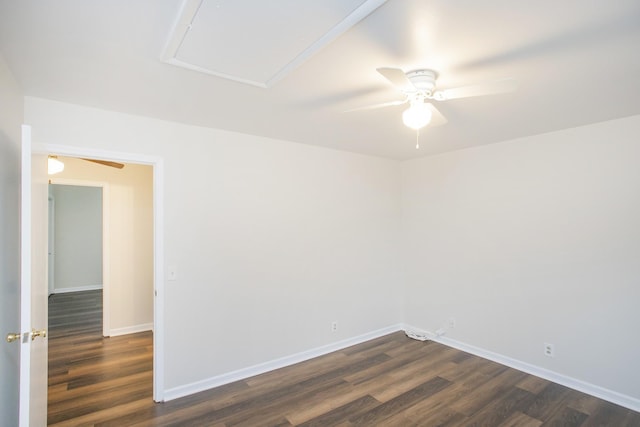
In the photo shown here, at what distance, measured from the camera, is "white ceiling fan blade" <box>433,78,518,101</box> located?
168cm

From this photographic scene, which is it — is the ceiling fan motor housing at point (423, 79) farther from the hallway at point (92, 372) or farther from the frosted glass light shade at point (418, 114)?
the hallway at point (92, 372)

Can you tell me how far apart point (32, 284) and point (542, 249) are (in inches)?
161

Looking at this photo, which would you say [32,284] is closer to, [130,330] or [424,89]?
[424,89]

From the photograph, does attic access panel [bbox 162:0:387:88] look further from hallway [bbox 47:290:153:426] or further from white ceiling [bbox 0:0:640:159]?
hallway [bbox 47:290:153:426]

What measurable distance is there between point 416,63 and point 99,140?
7.88 ft

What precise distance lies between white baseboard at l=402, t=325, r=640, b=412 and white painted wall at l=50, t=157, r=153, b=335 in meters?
3.87

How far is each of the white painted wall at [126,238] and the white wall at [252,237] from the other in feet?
7.47

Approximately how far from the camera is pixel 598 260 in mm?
3000

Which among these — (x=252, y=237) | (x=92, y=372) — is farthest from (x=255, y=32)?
(x=92, y=372)

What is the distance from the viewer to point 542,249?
11.0 feet

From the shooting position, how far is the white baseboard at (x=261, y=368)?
295 cm

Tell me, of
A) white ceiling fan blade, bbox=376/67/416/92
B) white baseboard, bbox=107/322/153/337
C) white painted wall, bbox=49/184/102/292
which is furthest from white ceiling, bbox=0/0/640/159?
white painted wall, bbox=49/184/102/292

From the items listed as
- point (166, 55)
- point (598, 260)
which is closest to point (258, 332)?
point (166, 55)

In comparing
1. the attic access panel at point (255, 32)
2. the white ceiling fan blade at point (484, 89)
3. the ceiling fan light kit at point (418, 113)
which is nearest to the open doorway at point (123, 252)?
the attic access panel at point (255, 32)
